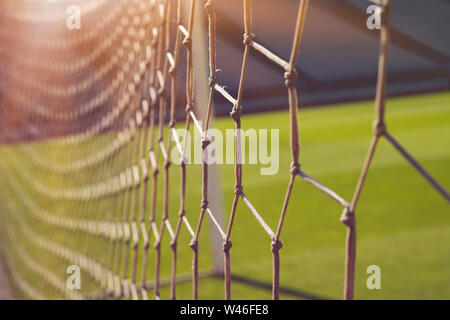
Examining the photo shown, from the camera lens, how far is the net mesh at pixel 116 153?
883 mm

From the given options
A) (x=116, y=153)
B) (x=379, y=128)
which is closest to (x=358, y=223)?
(x=116, y=153)

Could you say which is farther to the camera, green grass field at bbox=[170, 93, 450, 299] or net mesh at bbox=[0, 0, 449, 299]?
green grass field at bbox=[170, 93, 450, 299]

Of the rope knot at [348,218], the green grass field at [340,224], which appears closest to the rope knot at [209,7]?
the rope knot at [348,218]

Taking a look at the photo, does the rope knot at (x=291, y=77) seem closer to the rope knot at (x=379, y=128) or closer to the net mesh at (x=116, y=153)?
the net mesh at (x=116, y=153)

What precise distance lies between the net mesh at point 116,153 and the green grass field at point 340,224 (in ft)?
0.40

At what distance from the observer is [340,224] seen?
2641 mm

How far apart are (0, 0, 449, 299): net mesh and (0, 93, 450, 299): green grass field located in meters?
0.12

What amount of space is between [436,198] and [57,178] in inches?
77.3

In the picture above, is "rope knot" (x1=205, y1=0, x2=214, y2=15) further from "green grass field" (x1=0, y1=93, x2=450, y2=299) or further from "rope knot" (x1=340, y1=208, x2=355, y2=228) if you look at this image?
"green grass field" (x1=0, y1=93, x2=450, y2=299)

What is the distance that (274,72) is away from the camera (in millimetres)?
8891

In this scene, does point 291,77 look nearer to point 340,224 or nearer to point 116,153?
point 116,153

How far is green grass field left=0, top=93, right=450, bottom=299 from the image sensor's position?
2061 mm

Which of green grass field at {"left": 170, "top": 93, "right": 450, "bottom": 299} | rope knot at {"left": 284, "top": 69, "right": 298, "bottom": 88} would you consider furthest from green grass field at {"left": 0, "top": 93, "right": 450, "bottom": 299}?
rope knot at {"left": 284, "top": 69, "right": 298, "bottom": 88}
